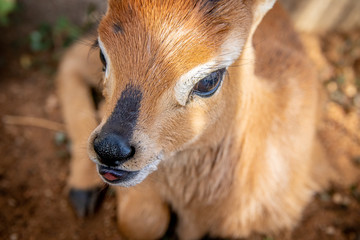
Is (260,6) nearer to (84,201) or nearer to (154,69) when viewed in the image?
(154,69)

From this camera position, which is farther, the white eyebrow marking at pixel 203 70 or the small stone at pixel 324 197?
the small stone at pixel 324 197

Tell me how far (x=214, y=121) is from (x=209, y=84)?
1.06ft

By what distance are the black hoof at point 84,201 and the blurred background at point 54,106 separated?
0.23 ft

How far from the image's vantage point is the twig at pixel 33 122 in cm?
401

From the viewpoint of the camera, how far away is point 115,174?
2.07 meters

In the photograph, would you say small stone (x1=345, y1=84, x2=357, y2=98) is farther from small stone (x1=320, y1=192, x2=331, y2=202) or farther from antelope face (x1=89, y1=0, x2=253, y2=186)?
antelope face (x1=89, y1=0, x2=253, y2=186)

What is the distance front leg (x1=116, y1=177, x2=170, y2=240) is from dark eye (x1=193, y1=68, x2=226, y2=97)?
1.21 m

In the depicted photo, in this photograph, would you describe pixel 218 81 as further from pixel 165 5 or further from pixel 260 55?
pixel 260 55

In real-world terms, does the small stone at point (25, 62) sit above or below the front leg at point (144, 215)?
above

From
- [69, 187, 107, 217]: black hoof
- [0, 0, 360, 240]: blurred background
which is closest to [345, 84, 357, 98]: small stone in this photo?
[0, 0, 360, 240]: blurred background

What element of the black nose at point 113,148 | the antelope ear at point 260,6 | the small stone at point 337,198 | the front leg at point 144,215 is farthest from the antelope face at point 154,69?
the small stone at point 337,198

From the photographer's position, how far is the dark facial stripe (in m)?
1.86

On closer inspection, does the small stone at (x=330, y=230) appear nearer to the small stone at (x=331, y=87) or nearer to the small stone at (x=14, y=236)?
the small stone at (x=331, y=87)

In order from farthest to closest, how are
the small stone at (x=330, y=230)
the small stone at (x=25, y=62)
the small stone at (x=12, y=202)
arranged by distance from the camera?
the small stone at (x=25, y=62)
the small stone at (x=330, y=230)
the small stone at (x=12, y=202)
